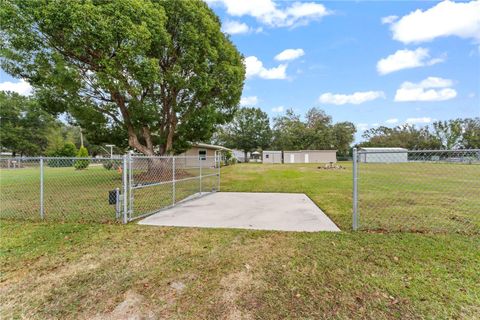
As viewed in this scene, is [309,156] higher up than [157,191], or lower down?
higher up

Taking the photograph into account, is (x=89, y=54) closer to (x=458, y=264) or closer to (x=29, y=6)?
(x=29, y=6)

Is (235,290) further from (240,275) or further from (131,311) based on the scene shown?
(131,311)

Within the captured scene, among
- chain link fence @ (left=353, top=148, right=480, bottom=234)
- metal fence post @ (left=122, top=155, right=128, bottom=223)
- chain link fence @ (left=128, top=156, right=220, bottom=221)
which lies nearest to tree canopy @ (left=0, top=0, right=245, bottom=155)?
chain link fence @ (left=128, top=156, right=220, bottom=221)

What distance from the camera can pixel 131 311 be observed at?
229 centimetres

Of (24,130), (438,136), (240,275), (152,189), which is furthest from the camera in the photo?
(438,136)

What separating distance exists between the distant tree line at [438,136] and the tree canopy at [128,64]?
172ft

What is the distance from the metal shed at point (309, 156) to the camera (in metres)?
41.6

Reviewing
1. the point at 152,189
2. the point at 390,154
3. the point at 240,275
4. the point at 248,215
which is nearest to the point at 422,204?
the point at 390,154

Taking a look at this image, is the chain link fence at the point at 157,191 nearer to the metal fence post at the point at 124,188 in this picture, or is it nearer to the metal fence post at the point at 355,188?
the metal fence post at the point at 124,188

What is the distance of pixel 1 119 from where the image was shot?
4131cm

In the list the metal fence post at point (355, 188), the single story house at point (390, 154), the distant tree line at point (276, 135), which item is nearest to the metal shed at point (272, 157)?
the distant tree line at point (276, 135)

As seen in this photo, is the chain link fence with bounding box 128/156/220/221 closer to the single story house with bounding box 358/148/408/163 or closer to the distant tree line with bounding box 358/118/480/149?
the single story house with bounding box 358/148/408/163

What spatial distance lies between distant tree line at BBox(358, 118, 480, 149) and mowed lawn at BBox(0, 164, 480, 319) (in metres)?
56.9

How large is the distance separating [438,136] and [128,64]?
209 ft
